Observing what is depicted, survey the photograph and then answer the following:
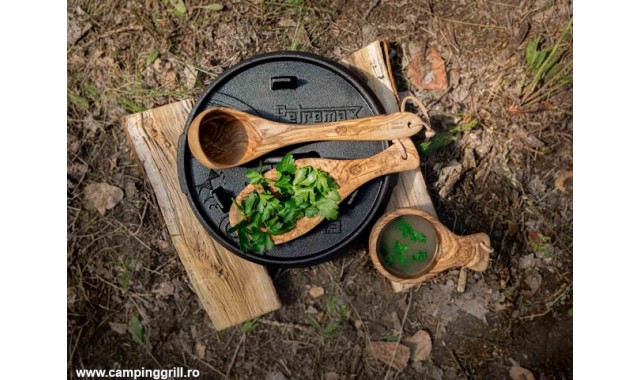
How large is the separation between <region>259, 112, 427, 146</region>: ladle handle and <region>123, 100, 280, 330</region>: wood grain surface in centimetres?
35

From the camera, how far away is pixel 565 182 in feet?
5.62

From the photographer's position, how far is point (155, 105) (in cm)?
171

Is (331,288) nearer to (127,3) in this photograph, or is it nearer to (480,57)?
(480,57)

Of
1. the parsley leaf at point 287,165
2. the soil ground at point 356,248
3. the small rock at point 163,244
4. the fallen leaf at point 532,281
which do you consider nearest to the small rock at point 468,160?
the soil ground at point 356,248

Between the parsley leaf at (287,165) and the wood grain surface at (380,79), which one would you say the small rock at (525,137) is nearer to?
the wood grain surface at (380,79)

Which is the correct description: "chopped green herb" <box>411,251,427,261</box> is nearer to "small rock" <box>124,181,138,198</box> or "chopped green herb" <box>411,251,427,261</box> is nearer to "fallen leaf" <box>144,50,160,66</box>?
"small rock" <box>124,181,138,198</box>

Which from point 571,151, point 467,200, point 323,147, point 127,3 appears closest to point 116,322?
point 323,147

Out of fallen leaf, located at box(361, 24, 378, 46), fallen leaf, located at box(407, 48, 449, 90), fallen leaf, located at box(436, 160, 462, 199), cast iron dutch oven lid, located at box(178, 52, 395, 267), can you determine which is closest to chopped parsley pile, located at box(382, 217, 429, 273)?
cast iron dutch oven lid, located at box(178, 52, 395, 267)

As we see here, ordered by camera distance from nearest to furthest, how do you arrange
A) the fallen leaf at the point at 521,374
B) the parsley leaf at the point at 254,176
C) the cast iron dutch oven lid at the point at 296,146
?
1. the parsley leaf at the point at 254,176
2. the cast iron dutch oven lid at the point at 296,146
3. the fallen leaf at the point at 521,374

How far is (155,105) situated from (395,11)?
96 centimetres

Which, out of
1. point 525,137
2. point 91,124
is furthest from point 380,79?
point 91,124

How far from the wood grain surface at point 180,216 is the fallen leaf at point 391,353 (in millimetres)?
524

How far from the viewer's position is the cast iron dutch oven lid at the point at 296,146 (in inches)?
60.1

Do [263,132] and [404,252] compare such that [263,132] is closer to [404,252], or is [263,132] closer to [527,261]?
[404,252]
